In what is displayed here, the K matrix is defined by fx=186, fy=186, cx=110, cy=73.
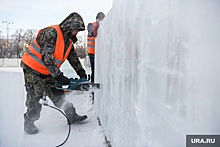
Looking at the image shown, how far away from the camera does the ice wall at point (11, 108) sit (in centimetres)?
163

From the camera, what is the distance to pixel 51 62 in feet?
8.66

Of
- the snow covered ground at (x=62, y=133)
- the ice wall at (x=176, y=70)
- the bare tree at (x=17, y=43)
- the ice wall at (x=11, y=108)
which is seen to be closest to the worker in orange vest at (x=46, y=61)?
the snow covered ground at (x=62, y=133)

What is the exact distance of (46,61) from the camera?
2.63 metres

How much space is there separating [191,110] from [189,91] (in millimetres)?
67

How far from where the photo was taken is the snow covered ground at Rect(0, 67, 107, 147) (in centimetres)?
167

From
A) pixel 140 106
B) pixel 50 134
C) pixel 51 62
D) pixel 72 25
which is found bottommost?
pixel 50 134

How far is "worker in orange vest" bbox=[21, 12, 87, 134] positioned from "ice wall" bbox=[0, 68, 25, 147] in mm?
809

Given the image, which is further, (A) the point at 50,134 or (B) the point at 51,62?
(A) the point at 50,134

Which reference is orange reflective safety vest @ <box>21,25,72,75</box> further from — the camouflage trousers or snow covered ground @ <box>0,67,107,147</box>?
snow covered ground @ <box>0,67,107,147</box>

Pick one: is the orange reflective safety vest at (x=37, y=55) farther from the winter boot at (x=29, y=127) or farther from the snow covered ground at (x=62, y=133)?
the snow covered ground at (x=62, y=133)

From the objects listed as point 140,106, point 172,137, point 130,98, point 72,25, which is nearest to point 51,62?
point 72,25

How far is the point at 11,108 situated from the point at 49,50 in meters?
1.12

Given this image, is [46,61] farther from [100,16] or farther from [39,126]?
[100,16]

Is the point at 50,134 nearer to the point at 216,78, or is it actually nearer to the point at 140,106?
the point at 140,106
